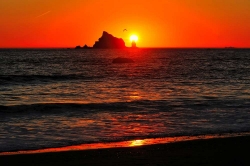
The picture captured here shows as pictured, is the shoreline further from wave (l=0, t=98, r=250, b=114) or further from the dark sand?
wave (l=0, t=98, r=250, b=114)

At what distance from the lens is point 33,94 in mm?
32188

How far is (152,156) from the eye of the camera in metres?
11.6

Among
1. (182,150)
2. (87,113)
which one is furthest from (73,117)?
(182,150)

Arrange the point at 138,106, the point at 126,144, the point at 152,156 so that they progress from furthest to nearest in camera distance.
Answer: the point at 138,106
the point at 126,144
the point at 152,156

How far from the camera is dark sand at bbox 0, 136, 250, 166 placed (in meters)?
11.0

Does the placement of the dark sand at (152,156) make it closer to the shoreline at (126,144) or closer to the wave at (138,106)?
the shoreline at (126,144)

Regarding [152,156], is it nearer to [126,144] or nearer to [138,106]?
[126,144]

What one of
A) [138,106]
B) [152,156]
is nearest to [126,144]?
[152,156]

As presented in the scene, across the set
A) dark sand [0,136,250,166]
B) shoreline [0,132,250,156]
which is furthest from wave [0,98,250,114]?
dark sand [0,136,250,166]

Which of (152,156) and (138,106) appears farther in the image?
(138,106)

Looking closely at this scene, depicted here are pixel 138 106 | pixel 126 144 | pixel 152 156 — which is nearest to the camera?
pixel 152 156

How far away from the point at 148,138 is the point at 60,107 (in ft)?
33.9

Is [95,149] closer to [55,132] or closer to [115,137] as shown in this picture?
[115,137]

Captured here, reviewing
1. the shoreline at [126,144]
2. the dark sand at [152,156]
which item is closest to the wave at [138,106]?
the shoreline at [126,144]
